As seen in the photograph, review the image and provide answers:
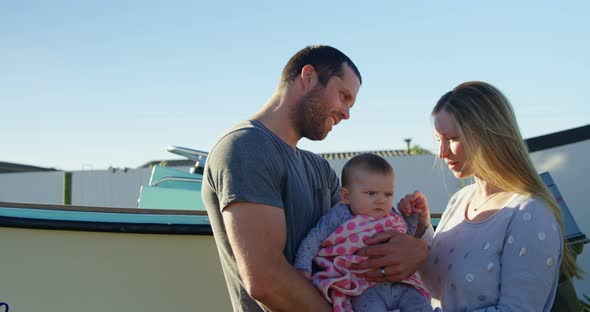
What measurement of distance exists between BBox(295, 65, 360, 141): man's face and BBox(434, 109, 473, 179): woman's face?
0.37 m

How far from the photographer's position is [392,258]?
2422 mm

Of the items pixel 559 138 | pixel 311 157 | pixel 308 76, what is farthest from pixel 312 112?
pixel 559 138

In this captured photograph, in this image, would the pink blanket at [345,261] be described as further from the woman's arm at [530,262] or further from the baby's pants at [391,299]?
the woman's arm at [530,262]

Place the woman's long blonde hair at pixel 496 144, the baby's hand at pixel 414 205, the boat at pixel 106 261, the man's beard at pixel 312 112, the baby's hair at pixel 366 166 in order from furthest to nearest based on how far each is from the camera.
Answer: the boat at pixel 106 261, the baby's hand at pixel 414 205, the baby's hair at pixel 366 166, the man's beard at pixel 312 112, the woman's long blonde hair at pixel 496 144

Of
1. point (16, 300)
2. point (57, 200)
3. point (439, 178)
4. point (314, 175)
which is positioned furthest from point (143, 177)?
point (314, 175)

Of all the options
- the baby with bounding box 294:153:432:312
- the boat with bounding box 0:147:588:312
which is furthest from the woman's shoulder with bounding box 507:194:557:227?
the boat with bounding box 0:147:588:312

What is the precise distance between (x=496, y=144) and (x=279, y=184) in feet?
2.65

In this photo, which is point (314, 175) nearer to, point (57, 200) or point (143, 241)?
point (143, 241)

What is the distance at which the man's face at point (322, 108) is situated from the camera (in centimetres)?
254

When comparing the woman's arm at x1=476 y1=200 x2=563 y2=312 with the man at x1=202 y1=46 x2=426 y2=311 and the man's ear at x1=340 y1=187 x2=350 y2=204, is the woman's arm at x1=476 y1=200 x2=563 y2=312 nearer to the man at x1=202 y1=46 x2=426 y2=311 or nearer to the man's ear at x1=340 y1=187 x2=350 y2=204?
the man at x1=202 y1=46 x2=426 y2=311

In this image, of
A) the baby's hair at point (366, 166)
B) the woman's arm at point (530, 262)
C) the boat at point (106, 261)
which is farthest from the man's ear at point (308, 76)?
the boat at point (106, 261)

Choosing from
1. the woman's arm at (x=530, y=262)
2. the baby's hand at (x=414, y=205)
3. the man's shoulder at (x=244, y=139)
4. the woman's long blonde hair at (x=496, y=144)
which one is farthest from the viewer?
the baby's hand at (x=414, y=205)

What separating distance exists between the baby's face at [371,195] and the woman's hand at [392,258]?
0.16 m

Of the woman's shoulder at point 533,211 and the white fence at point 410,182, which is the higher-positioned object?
the woman's shoulder at point 533,211
